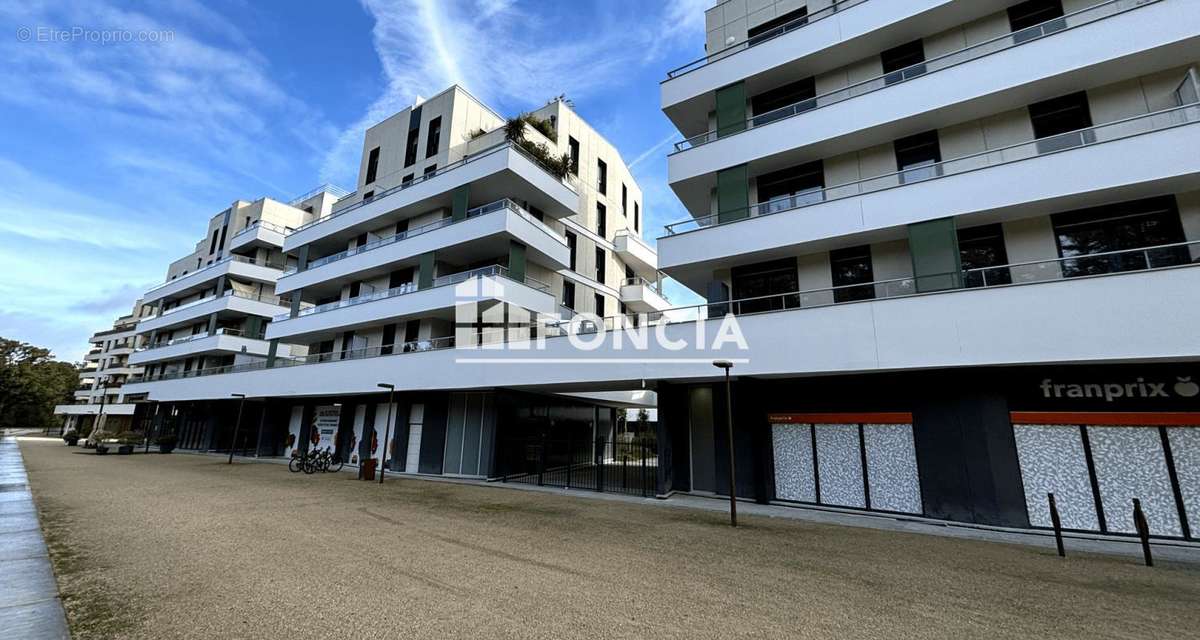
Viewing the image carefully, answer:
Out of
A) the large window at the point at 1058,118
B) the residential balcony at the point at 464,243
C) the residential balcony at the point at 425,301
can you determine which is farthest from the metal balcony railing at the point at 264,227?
the large window at the point at 1058,118

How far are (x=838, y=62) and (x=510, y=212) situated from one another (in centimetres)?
1333

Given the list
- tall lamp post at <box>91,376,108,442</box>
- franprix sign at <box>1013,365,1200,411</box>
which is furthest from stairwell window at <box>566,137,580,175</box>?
tall lamp post at <box>91,376,108,442</box>

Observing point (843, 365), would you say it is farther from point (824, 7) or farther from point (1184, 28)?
point (824, 7)

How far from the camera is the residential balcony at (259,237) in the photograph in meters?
36.4

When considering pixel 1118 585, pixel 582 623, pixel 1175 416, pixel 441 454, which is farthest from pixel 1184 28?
pixel 441 454

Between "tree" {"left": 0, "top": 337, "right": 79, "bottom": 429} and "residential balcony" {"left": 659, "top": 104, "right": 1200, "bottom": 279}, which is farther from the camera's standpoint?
"tree" {"left": 0, "top": 337, "right": 79, "bottom": 429}

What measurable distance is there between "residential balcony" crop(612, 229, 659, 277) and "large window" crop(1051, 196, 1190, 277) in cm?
1889

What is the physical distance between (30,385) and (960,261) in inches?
4249

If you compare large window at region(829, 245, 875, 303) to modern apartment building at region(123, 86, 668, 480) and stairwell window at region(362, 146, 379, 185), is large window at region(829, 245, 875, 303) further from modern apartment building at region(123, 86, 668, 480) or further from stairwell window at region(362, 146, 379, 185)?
stairwell window at region(362, 146, 379, 185)

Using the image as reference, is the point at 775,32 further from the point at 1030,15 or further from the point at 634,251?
the point at 634,251

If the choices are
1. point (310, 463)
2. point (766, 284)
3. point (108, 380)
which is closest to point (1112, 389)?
point (766, 284)

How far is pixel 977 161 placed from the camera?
1294 centimetres

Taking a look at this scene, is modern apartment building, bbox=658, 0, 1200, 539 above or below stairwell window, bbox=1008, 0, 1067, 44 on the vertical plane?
below

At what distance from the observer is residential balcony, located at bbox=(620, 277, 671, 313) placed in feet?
96.5
